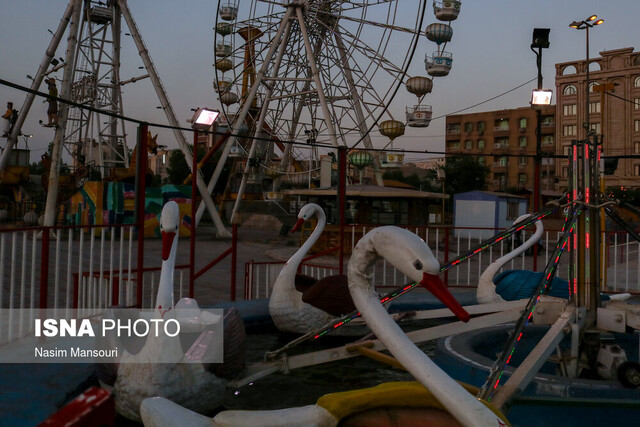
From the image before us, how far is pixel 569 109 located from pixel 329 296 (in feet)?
201

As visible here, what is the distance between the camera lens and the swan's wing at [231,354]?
12.3 ft

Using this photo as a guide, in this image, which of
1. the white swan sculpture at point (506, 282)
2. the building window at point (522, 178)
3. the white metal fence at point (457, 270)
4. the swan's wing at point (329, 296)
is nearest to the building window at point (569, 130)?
the building window at point (522, 178)

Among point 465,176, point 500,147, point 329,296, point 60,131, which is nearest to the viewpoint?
point 329,296

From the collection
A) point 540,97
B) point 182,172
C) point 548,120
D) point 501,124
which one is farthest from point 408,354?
point 501,124

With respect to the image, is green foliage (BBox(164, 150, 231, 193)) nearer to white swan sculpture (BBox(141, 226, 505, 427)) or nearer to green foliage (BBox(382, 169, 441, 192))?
green foliage (BBox(382, 169, 441, 192))

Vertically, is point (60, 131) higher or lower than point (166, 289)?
higher

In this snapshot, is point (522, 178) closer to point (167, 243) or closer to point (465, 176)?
point (465, 176)

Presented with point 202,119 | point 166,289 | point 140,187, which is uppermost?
point 202,119

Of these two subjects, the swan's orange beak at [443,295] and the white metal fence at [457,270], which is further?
the white metal fence at [457,270]

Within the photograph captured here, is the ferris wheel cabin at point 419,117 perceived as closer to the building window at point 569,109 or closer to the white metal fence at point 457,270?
the white metal fence at point 457,270

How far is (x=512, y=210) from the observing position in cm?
2878

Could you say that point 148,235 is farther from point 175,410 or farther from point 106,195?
point 175,410

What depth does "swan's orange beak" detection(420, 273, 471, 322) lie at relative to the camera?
2195mm

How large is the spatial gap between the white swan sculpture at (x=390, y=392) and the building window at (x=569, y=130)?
62907 mm
